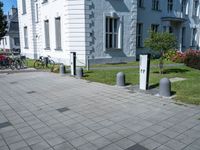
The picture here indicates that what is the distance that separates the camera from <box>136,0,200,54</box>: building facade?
818 inches

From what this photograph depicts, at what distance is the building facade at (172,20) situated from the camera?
68.1ft

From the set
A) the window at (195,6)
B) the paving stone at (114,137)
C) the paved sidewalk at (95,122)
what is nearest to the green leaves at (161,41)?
the paved sidewalk at (95,122)

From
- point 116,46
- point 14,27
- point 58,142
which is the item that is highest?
point 14,27

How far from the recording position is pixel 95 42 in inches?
647

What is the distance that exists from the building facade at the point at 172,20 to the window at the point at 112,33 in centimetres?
372

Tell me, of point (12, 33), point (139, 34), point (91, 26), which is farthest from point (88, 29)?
point (12, 33)

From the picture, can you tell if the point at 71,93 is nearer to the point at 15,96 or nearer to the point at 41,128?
the point at 15,96

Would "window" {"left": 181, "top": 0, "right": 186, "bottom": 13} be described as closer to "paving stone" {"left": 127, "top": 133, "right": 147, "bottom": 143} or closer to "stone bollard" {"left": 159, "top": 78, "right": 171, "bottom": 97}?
"stone bollard" {"left": 159, "top": 78, "right": 171, "bottom": 97}

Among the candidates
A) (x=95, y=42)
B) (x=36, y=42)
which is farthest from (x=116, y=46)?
(x=36, y=42)

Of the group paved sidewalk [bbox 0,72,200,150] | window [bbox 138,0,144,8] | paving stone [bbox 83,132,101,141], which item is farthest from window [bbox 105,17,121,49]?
paving stone [bbox 83,132,101,141]

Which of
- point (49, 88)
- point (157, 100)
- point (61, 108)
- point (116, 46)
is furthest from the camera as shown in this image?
point (116, 46)

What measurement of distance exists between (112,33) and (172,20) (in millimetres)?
9649

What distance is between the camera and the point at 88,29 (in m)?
15.9

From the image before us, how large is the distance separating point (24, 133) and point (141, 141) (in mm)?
2453
